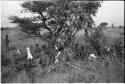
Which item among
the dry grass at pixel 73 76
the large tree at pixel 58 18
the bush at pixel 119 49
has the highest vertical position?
the large tree at pixel 58 18

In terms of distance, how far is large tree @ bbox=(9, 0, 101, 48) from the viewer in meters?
9.36

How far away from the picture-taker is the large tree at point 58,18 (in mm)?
9359

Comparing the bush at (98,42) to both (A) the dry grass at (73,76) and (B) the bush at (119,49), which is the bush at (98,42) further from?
(A) the dry grass at (73,76)

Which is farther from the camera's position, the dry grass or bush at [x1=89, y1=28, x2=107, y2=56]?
bush at [x1=89, y1=28, x2=107, y2=56]

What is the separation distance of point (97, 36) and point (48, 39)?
8.28 feet

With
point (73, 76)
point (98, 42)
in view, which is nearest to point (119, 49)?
point (98, 42)

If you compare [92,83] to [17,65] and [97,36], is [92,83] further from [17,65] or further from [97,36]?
[97,36]

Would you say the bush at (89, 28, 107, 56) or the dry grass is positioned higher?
the bush at (89, 28, 107, 56)

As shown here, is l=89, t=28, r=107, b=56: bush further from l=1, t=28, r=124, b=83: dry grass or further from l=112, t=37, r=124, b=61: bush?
l=1, t=28, r=124, b=83: dry grass

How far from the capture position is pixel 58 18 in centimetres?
980

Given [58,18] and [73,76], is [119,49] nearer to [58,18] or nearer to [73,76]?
[58,18]

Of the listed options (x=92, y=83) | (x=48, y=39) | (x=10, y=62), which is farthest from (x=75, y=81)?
(x=48, y=39)

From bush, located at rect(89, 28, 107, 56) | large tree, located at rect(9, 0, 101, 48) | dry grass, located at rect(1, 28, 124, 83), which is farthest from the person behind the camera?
bush, located at rect(89, 28, 107, 56)

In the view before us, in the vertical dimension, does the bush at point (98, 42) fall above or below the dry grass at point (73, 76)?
above
